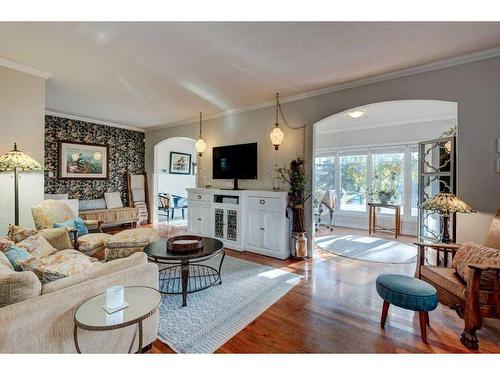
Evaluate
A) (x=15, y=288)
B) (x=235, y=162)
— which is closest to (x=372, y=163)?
(x=235, y=162)

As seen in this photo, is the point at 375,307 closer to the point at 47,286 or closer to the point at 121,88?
the point at 47,286

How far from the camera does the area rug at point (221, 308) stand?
2.00 m

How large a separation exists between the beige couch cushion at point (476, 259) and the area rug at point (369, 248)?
163 centimetres

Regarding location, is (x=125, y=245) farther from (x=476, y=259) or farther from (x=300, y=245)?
(x=476, y=259)

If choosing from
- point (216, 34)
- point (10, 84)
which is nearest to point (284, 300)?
point (216, 34)

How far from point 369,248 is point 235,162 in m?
3.05

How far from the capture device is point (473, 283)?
1.93m

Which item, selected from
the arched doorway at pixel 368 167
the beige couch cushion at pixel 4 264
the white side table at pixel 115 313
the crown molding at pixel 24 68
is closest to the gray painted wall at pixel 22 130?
the crown molding at pixel 24 68

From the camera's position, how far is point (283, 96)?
4.23 meters

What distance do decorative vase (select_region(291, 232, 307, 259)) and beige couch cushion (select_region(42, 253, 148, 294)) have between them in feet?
8.74

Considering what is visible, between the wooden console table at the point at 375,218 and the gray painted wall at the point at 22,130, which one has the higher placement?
the gray painted wall at the point at 22,130

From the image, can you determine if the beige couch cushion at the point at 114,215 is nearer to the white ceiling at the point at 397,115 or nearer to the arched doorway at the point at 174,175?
the arched doorway at the point at 174,175

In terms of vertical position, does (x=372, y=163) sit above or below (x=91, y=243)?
above

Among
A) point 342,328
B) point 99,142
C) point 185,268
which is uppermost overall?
point 99,142
